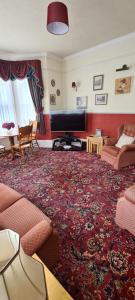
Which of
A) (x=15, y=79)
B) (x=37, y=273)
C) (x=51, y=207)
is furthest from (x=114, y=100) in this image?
(x=37, y=273)

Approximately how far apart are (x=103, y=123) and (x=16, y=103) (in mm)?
2621

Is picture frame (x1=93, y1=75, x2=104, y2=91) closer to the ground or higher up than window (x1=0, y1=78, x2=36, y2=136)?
higher up

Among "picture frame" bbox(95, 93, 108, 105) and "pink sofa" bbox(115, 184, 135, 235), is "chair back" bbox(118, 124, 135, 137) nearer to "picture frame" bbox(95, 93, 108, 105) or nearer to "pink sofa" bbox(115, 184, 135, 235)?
"picture frame" bbox(95, 93, 108, 105)

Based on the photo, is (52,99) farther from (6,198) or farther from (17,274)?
(17,274)

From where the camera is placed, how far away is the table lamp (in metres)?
0.38

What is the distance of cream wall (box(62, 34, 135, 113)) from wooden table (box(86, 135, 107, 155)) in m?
0.78

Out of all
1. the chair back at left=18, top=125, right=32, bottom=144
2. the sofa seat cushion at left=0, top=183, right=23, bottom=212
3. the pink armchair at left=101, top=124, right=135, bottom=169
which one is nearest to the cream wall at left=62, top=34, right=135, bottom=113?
the pink armchair at left=101, top=124, right=135, bottom=169

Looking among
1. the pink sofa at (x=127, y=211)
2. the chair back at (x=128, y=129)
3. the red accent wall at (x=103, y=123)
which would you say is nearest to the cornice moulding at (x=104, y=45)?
the red accent wall at (x=103, y=123)

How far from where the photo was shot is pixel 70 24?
282 cm

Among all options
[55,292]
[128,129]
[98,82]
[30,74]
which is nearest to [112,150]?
[128,129]

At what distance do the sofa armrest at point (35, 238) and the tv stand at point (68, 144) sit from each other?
3.51 m

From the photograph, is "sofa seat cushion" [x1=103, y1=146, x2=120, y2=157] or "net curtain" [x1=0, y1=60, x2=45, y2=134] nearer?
"sofa seat cushion" [x1=103, y1=146, x2=120, y2=157]

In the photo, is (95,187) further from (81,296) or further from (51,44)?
(51,44)

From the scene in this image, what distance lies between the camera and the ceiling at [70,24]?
230 cm
